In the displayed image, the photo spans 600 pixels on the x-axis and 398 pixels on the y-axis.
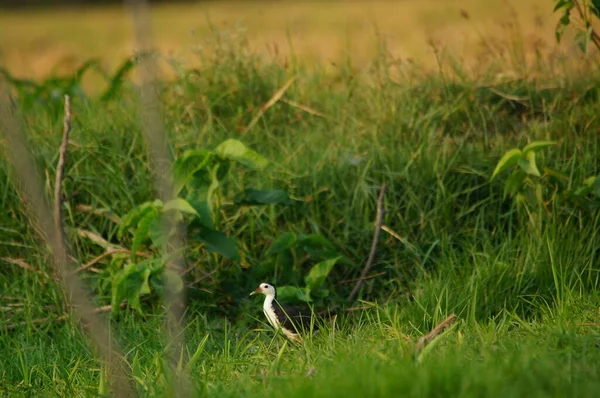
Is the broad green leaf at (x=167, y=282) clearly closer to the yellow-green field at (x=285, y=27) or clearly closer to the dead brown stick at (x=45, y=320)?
the dead brown stick at (x=45, y=320)

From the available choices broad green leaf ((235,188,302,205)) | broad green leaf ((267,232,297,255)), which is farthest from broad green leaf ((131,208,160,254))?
broad green leaf ((267,232,297,255))

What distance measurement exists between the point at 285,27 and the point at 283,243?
361 cm

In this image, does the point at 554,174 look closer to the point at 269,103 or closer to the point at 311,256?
the point at 311,256

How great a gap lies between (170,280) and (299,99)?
1944 millimetres

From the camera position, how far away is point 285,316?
12.9 ft

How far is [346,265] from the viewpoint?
457 centimetres

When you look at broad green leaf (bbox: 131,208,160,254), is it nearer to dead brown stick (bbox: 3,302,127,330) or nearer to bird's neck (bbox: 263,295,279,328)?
dead brown stick (bbox: 3,302,127,330)

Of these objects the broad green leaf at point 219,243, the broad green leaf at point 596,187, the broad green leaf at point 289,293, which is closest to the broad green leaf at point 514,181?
the broad green leaf at point 596,187

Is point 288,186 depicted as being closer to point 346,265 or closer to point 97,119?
point 346,265

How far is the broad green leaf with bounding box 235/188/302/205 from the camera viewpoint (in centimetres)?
425

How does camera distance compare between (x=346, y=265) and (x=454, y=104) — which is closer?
(x=346, y=265)

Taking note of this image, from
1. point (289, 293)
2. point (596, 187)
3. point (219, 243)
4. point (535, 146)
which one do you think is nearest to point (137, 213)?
point (219, 243)

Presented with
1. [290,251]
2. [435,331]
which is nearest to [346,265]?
[290,251]

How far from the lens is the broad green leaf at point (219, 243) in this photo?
4.12m
